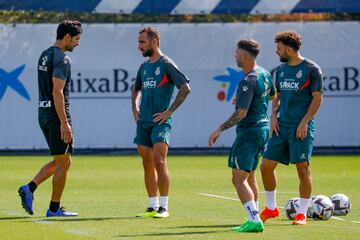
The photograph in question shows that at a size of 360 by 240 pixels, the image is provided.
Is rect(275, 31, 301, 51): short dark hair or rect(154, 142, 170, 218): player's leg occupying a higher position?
rect(275, 31, 301, 51): short dark hair

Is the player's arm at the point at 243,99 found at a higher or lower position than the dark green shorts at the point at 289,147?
higher

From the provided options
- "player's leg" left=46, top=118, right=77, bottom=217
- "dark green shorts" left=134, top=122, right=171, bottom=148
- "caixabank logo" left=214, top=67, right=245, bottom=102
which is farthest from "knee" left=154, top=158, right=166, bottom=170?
"caixabank logo" left=214, top=67, right=245, bottom=102

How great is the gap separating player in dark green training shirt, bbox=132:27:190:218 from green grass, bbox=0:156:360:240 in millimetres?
402

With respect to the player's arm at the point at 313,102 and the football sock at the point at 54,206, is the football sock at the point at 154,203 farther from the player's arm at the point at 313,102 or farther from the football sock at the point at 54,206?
the player's arm at the point at 313,102

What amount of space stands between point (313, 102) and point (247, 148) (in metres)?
1.19

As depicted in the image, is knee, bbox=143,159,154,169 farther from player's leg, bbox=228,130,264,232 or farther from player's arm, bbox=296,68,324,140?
player's arm, bbox=296,68,324,140

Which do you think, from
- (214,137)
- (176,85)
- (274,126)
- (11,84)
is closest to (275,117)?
(274,126)

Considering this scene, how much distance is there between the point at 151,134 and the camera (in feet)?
46.5

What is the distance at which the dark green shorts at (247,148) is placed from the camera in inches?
490

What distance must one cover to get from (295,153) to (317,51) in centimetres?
1434

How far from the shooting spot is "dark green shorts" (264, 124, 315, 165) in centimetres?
1324

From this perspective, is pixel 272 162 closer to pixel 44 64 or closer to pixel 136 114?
pixel 136 114

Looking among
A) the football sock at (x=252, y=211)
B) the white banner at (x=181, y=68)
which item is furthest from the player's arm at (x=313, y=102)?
the white banner at (x=181, y=68)

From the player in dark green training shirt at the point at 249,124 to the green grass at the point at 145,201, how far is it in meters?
0.38
